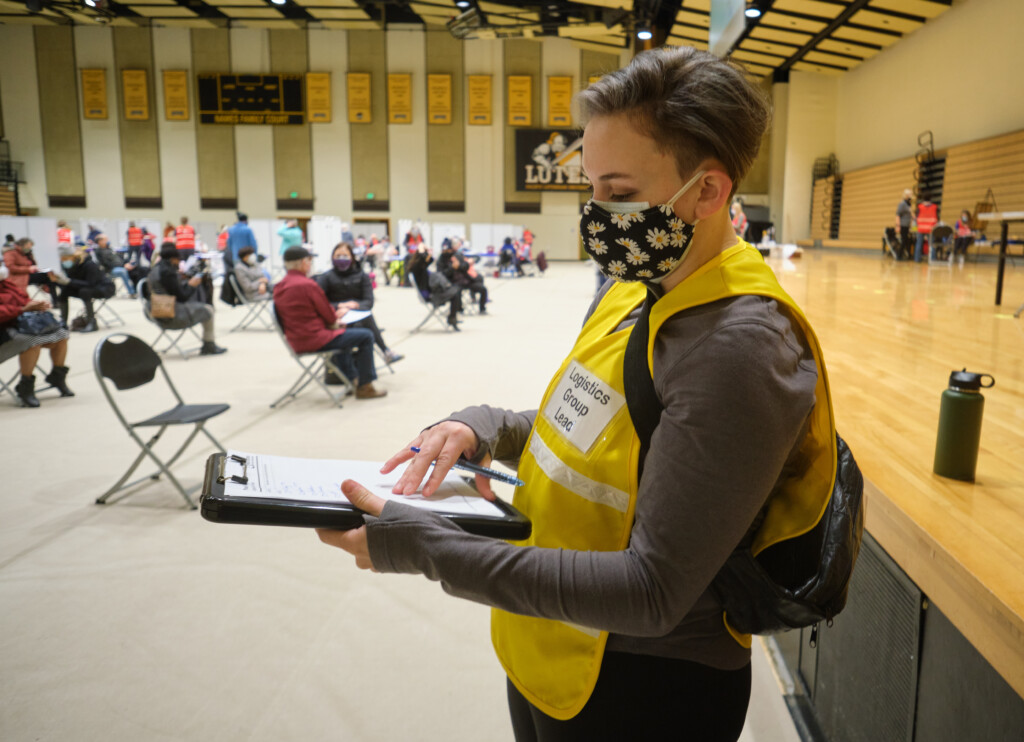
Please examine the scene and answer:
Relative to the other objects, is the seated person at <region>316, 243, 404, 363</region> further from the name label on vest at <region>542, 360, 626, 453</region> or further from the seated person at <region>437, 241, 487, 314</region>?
the name label on vest at <region>542, 360, 626, 453</region>

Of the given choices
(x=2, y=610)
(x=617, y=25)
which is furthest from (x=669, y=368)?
(x=617, y=25)

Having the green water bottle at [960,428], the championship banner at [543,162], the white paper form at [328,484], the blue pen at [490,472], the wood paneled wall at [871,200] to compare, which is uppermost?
the championship banner at [543,162]

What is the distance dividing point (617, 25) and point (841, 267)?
1063 centimetres

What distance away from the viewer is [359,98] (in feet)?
83.6

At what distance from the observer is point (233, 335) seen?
10.5m

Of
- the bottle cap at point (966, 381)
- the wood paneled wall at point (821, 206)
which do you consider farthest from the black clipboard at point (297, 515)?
the wood paneled wall at point (821, 206)

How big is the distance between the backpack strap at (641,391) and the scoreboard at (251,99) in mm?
27334

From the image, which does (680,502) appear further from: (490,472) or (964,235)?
Answer: (964,235)

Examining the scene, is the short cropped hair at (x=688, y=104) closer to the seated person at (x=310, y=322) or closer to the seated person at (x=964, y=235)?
the seated person at (x=310, y=322)

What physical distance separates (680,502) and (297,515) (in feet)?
1.50

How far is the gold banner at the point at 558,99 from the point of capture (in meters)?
25.5

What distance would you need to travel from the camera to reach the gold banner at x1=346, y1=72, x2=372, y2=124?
25.3m

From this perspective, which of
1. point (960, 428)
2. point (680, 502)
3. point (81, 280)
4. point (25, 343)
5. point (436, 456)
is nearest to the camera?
point (680, 502)

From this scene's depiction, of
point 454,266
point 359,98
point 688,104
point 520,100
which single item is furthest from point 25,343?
point 520,100
